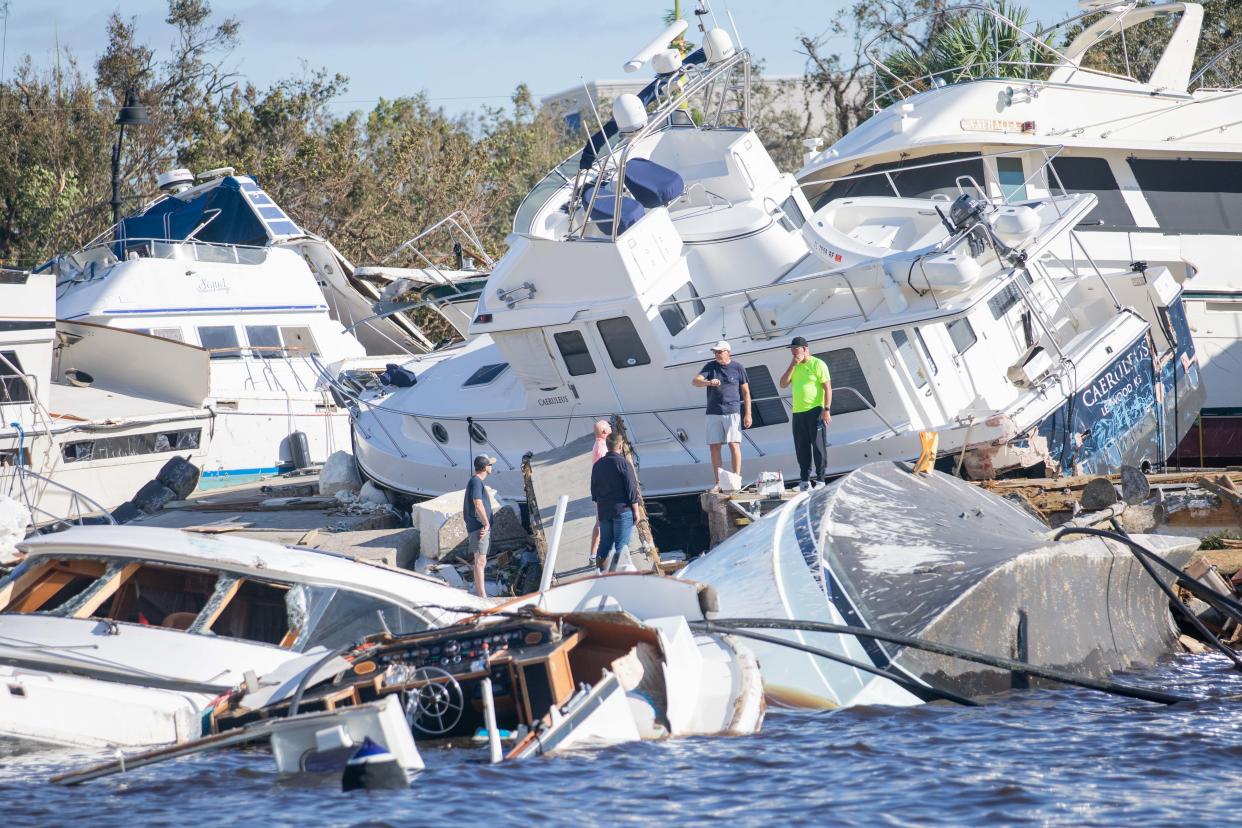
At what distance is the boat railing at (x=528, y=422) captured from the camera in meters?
14.1

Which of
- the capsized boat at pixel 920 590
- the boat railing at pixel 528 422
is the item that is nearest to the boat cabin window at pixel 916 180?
the boat railing at pixel 528 422

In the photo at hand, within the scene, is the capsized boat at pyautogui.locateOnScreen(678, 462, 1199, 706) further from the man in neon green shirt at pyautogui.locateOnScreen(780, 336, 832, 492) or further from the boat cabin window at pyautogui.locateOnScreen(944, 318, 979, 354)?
the boat cabin window at pyautogui.locateOnScreen(944, 318, 979, 354)

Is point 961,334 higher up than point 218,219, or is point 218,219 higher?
point 218,219

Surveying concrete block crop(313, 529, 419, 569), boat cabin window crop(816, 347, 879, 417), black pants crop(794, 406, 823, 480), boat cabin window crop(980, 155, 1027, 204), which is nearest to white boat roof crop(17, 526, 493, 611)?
concrete block crop(313, 529, 419, 569)

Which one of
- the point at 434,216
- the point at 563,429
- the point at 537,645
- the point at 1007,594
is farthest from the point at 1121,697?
the point at 434,216

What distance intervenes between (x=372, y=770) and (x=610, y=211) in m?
8.59

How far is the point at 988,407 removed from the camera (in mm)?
13820

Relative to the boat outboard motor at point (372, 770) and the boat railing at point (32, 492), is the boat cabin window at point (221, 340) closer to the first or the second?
the boat railing at point (32, 492)

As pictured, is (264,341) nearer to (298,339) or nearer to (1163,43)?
(298,339)

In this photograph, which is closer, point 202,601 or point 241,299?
point 202,601

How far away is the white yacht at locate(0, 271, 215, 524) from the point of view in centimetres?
1773

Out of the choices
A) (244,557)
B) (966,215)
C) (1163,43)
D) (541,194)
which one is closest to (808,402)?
(966,215)

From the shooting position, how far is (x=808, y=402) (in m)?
13.1

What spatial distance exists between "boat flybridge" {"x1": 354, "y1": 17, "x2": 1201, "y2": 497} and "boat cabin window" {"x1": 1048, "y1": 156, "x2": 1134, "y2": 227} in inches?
157
